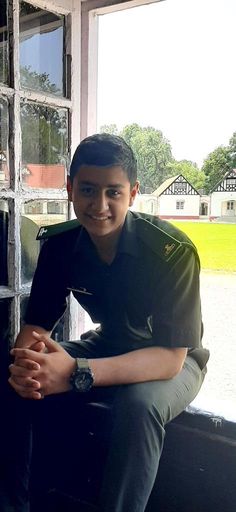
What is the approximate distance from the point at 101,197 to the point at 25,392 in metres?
0.56

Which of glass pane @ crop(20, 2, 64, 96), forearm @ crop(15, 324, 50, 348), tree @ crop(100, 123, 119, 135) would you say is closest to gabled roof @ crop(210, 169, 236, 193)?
tree @ crop(100, 123, 119, 135)

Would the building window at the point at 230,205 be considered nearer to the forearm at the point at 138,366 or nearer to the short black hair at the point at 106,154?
the short black hair at the point at 106,154

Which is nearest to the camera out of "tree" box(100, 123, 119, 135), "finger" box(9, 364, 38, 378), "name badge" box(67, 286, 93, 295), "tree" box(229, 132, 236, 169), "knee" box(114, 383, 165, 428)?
"knee" box(114, 383, 165, 428)

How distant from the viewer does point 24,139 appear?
179 cm

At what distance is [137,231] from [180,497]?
861mm

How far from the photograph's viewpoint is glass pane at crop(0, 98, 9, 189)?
Result: 1.71 m

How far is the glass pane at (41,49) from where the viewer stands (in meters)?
1.75

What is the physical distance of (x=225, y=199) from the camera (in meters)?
1.84

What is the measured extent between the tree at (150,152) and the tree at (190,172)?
1.4 inches

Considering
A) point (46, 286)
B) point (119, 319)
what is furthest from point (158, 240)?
point (46, 286)

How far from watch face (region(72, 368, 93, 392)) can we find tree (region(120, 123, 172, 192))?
848mm

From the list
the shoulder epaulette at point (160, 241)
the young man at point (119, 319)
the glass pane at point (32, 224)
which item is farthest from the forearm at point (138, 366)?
the glass pane at point (32, 224)

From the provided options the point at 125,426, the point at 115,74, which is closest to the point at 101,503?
the point at 125,426

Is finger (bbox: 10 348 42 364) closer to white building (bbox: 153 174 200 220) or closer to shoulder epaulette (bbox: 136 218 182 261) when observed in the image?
shoulder epaulette (bbox: 136 218 182 261)
